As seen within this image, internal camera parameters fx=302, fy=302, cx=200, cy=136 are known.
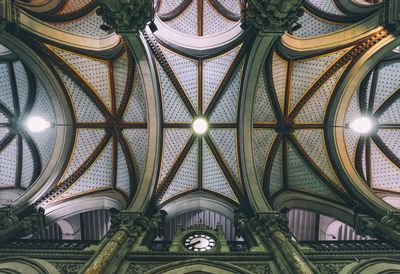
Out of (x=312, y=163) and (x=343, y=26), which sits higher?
(x=343, y=26)

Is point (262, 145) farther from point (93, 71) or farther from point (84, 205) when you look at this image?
point (84, 205)

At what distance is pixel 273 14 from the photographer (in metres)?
7.29

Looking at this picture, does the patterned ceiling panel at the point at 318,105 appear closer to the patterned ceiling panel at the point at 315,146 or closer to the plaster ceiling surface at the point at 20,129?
the patterned ceiling panel at the point at 315,146

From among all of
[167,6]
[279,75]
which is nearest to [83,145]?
[167,6]

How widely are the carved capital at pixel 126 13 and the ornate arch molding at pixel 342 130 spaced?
6374 millimetres

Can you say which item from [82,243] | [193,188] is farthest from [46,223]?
[193,188]

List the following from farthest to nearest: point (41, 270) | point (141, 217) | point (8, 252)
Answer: point (141, 217) < point (8, 252) < point (41, 270)

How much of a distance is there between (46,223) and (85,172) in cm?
218

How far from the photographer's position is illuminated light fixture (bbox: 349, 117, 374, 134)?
34.7 ft

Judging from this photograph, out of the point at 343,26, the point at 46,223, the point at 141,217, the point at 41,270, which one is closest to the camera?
the point at 41,270

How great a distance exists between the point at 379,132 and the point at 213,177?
6.34 meters

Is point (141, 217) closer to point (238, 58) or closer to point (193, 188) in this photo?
point (193, 188)

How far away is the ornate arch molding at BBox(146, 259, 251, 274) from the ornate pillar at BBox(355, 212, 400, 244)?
3.89 metres

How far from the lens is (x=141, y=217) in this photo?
823cm
